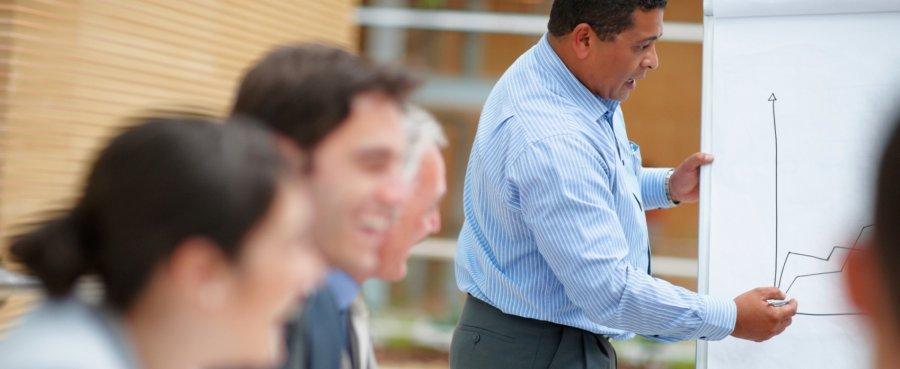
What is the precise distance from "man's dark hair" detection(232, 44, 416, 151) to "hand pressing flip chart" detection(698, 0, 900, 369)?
1.43 meters

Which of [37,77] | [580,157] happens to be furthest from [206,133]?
[37,77]

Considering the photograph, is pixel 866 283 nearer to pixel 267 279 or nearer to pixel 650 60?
pixel 267 279

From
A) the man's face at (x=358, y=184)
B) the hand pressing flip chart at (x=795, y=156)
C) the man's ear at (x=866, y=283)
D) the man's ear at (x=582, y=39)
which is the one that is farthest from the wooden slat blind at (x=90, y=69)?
the man's ear at (x=866, y=283)

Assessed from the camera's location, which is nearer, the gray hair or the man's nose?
the gray hair

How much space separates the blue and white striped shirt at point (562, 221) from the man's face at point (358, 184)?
1030 millimetres

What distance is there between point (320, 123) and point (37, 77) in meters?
3.26

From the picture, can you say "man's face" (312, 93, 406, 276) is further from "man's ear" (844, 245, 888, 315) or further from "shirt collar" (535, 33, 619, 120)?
"shirt collar" (535, 33, 619, 120)

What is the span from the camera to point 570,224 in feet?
8.18

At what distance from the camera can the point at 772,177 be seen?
2.74m

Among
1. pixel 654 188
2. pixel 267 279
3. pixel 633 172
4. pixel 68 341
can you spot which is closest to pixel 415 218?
pixel 267 279

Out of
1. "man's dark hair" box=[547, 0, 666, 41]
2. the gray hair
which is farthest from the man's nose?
the gray hair

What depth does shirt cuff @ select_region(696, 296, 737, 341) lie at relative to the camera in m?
2.49

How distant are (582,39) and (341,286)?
1.38 metres

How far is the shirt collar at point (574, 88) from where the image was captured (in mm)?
2744
